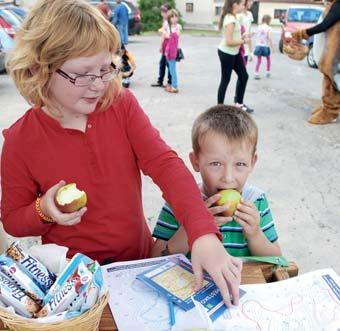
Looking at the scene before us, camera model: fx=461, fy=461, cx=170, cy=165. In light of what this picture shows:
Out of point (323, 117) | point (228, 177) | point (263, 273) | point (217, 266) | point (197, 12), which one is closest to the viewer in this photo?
point (217, 266)

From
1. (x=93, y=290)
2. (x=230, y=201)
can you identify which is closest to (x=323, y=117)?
(x=230, y=201)

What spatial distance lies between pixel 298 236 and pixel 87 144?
88.1 inches

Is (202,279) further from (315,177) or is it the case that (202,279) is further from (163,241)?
(315,177)

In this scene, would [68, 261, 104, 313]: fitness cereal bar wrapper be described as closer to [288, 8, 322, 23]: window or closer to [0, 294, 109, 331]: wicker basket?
[0, 294, 109, 331]: wicker basket

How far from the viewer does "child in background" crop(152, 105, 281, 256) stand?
1.52 meters

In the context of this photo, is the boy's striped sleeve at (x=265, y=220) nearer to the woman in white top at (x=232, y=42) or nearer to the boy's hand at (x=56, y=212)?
the boy's hand at (x=56, y=212)

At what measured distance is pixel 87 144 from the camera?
1417 mm

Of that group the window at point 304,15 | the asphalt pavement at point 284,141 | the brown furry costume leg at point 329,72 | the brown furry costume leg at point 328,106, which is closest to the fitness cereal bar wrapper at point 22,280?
the asphalt pavement at point 284,141

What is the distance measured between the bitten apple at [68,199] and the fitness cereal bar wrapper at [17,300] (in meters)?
0.29

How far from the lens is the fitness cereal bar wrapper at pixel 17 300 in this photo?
0.93 m

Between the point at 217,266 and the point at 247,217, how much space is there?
346 millimetres

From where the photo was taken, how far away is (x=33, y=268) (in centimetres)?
100

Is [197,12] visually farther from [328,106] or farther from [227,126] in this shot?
[227,126]

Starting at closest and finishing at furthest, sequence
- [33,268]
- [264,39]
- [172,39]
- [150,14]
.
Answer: [33,268] → [172,39] → [264,39] → [150,14]
